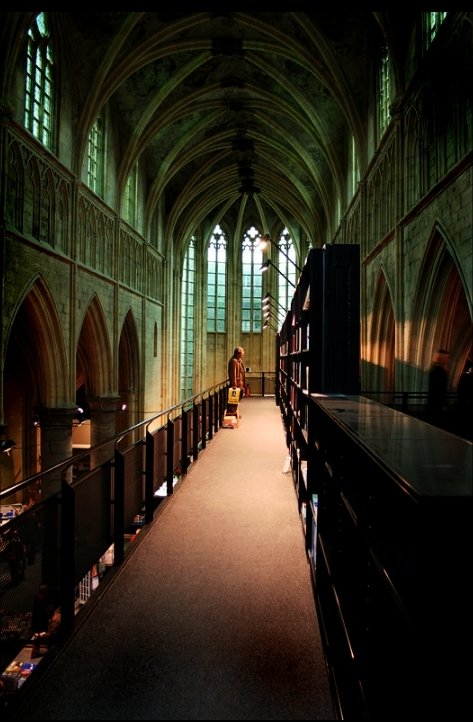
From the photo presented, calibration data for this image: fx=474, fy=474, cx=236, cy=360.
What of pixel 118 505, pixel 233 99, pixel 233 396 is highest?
pixel 233 99

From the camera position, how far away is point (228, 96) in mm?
15961

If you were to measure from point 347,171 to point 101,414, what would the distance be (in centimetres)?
1052

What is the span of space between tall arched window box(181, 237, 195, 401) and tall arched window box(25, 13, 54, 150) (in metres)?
15.5

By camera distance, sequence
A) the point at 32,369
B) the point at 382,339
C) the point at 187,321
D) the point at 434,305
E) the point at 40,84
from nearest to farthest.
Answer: the point at 434,305, the point at 40,84, the point at 382,339, the point at 32,369, the point at 187,321

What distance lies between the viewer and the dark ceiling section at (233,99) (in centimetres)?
1136

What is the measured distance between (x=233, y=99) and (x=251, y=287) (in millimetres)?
12161

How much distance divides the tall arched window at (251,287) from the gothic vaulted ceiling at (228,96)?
5.06m

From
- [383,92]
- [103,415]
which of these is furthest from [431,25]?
[103,415]

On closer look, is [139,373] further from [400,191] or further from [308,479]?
[308,479]

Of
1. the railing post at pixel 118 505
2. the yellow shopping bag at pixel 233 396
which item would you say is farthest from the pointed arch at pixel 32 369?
the railing post at pixel 118 505

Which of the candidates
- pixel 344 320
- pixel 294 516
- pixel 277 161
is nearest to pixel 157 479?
pixel 294 516

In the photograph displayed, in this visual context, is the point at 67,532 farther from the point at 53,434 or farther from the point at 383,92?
the point at 383,92

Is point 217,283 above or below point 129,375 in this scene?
above

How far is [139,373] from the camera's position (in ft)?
56.7
